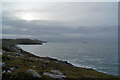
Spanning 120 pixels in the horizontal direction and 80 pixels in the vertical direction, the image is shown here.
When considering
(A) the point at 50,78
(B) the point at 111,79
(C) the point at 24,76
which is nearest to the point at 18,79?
(C) the point at 24,76

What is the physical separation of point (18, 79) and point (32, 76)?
1.63 meters

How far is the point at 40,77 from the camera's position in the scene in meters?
12.8

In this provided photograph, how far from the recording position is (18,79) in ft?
40.3

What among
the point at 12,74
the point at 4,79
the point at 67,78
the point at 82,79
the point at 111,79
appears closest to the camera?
the point at 4,79

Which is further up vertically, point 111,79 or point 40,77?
point 40,77

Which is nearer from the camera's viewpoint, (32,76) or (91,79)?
(32,76)

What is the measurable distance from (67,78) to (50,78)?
254 cm

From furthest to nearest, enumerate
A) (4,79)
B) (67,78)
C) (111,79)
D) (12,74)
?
(111,79), (67,78), (12,74), (4,79)

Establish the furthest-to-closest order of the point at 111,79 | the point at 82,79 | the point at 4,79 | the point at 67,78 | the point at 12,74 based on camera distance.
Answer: the point at 111,79 → the point at 82,79 → the point at 67,78 → the point at 12,74 → the point at 4,79

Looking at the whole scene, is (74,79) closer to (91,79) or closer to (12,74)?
(91,79)

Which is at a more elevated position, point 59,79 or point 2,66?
point 2,66

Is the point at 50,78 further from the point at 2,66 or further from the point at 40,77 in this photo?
the point at 2,66

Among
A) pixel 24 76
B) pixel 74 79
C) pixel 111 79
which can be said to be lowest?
pixel 111 79

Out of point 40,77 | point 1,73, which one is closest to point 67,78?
point 40,77
